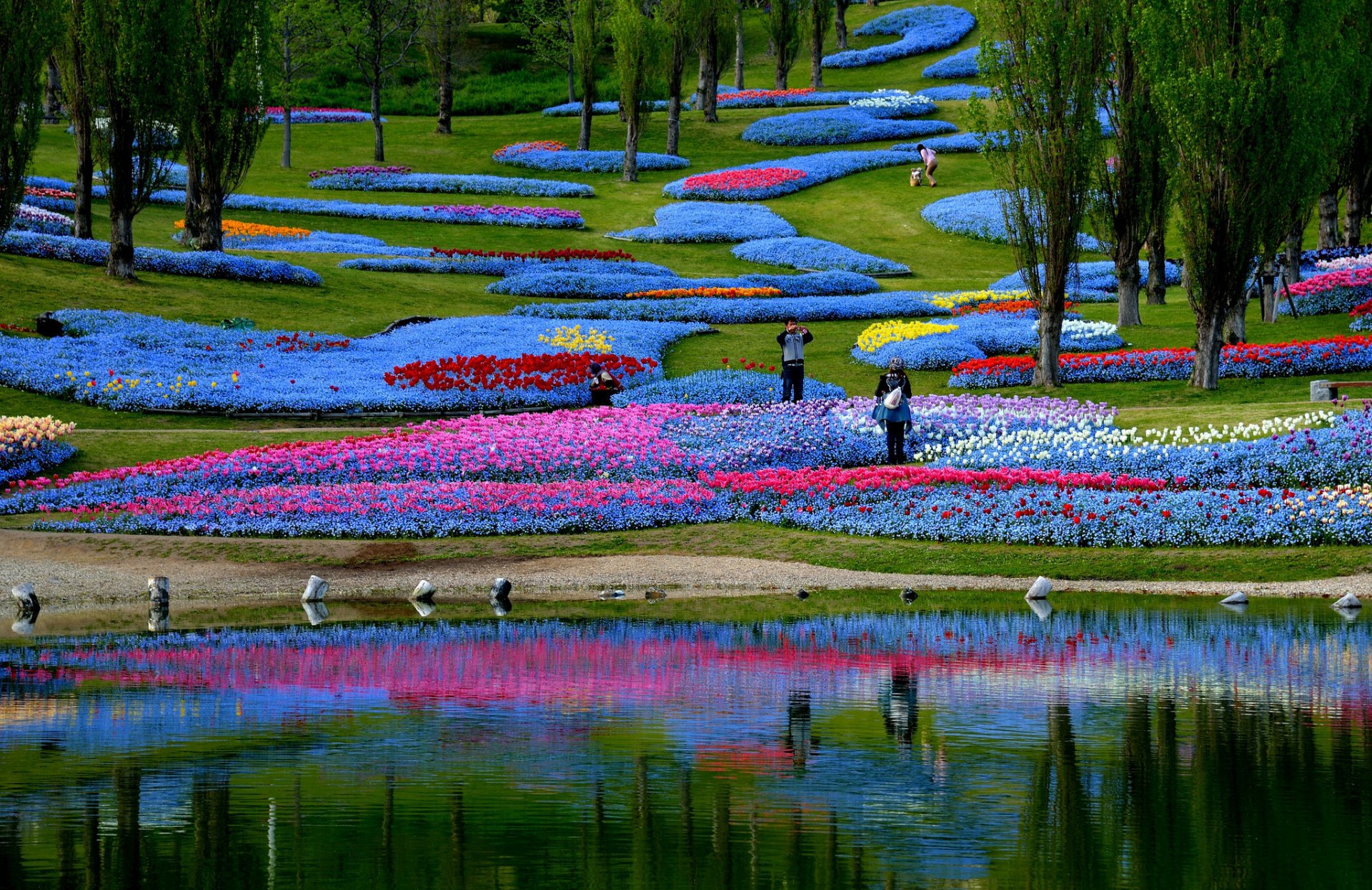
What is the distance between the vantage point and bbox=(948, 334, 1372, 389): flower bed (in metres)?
30.1

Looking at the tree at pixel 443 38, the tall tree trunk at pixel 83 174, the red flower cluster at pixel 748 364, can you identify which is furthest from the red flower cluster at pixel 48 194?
the red flower cluster at pixel 748 364

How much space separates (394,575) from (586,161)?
4639 centimetres

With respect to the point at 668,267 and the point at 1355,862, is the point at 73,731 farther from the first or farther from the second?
the point at 668,267

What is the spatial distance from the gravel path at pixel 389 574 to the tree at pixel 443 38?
163 ft

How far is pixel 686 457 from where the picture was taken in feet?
81.8

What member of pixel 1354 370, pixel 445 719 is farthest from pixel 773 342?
pixel 445 719

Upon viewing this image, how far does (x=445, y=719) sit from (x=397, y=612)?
19.2 feet

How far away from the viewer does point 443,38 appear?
216 ft

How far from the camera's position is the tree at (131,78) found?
35.8 metres

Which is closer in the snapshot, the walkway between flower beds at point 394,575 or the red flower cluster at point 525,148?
the walkway between flower beds at point 394,575

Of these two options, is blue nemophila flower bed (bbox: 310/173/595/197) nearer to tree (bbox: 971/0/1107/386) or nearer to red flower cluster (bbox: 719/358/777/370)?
red flower cluster (bbox: 719/358/777/370)

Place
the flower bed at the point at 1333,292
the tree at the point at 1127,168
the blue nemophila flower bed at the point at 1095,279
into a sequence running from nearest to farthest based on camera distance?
the tree at the point at 1127,168 → the flower bed at the point at 1333,292 → the blue nemophila flower bed at the point at 1095,279

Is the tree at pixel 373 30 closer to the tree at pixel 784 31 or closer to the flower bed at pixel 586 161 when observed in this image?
the flower bed at pixel 586 161

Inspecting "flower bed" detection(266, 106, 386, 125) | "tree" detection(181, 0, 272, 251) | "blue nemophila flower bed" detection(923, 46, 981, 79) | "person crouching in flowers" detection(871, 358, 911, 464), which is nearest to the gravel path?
"person crouching in flowers" detection(871, 358, 911, 464)
